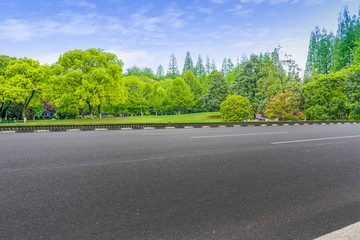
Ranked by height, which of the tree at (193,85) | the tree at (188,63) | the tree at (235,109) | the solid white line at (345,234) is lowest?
the solid white line at (345,234)

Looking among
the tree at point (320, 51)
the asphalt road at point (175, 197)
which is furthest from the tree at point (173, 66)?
the asphalt road at point (175, 197)

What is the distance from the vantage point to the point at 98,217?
7.60 feet

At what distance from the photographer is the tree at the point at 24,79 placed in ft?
97.1

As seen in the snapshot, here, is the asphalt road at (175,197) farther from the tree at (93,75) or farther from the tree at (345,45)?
the tree at (345,45)

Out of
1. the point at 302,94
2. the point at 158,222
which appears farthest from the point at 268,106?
the point at 158,222

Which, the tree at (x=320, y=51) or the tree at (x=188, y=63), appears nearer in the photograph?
the tree at (x=320, y=51)

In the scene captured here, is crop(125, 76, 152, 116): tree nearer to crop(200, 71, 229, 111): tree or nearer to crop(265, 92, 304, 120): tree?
crop(200, 71, 229, 111): tree

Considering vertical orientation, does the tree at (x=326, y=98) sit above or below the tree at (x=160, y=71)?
below

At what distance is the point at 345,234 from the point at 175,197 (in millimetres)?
2032

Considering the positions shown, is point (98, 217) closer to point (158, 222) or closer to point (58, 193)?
point (158, 222)

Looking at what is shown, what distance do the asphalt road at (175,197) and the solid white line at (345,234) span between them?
9 cm

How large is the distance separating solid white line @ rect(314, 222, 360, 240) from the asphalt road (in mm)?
92

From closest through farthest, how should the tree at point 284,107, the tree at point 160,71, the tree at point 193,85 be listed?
the tree at point 284,107
the tree at point 193,85
the tree at point 160,71

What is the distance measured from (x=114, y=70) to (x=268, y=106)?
1053 inches
